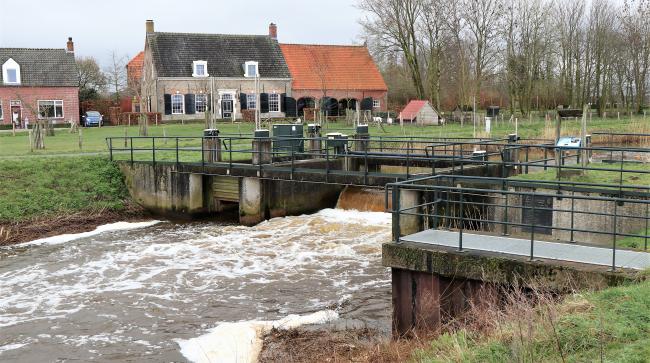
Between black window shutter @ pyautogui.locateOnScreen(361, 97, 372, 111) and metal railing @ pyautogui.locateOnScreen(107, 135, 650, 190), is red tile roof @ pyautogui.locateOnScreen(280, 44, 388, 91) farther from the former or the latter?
metal railing @ pyautogui.locateOnScreen(107, 135, 650, 190)

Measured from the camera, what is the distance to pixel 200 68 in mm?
49438

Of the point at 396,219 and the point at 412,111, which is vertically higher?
the point at 412,111

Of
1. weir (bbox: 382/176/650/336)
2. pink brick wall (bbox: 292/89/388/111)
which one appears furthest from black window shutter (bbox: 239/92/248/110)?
weir (bbox: 382/176/650/336)

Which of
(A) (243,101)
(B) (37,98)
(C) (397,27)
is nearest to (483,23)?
(C) (397,27)

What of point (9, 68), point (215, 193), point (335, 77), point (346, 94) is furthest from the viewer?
point (335, 77)

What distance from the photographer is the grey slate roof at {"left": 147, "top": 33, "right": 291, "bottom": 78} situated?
48969mm

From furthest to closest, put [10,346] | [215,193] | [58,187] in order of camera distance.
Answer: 1. [215,193]
2. [58,187]
3. [10,346]

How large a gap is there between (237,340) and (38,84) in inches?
1750

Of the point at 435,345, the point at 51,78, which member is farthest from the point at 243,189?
the point at 51,78

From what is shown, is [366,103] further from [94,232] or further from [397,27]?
[94,232]

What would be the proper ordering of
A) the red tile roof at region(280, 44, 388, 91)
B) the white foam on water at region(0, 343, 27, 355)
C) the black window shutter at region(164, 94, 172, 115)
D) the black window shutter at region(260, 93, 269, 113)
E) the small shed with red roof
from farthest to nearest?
1. the red tile roof at region(280, 44, 388, 91)
2. the black window shutter at region(260, 93, 269, 113)
3. the black window shutter at region(164, 94, 172, 115)
4. the small shed with red roof
5. the white foam on water at region(0, 343, 27, 355)

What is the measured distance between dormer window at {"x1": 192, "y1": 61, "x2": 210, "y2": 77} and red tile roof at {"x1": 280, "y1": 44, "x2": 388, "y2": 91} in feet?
22.4

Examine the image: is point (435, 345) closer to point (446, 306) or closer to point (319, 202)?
point (446, 306)

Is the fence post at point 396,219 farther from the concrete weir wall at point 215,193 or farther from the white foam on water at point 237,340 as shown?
the concrete weir wall at point 215,193
